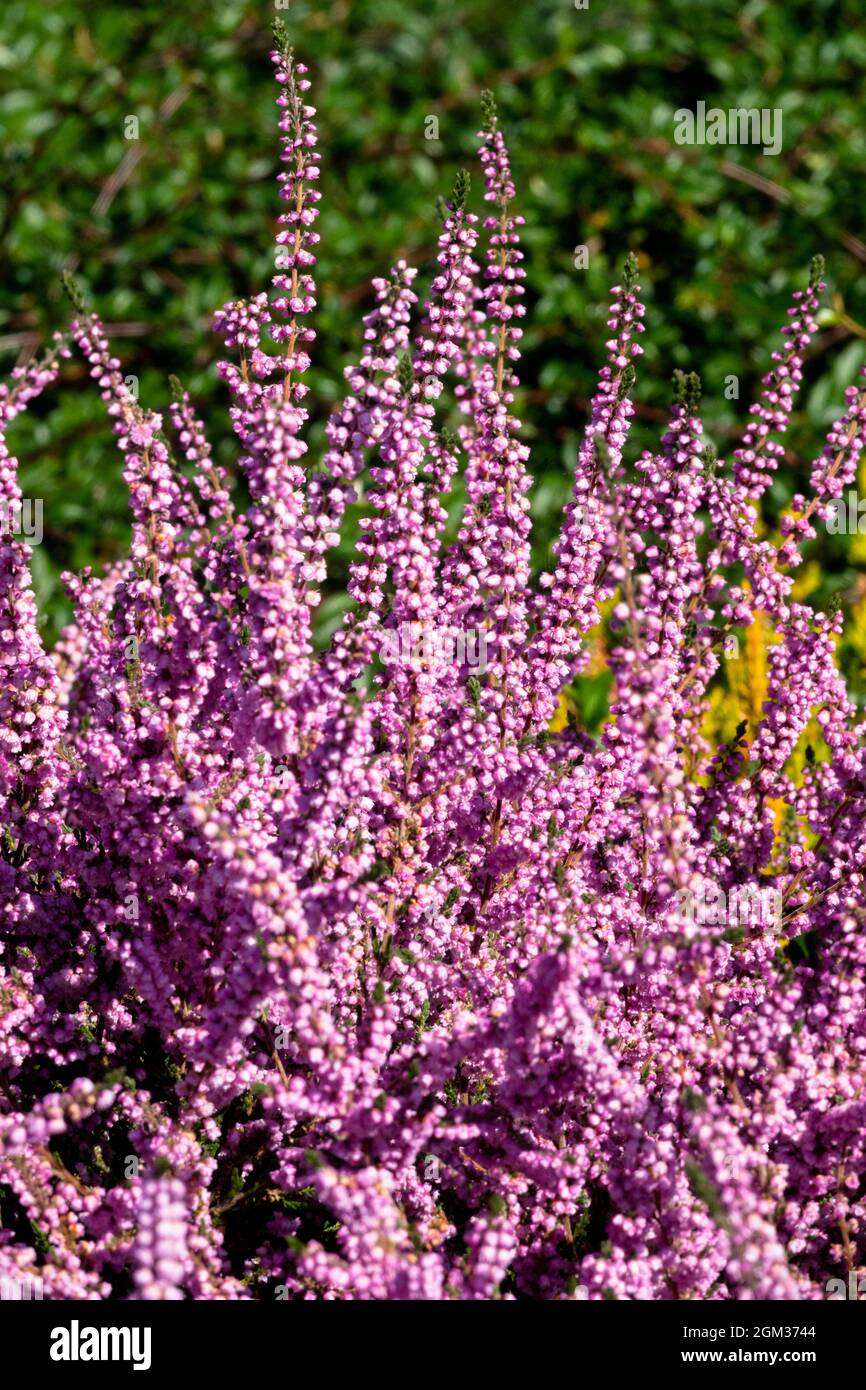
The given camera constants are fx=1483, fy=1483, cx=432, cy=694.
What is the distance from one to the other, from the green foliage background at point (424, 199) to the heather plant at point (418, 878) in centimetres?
348

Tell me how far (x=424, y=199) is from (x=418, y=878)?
16.1 ft

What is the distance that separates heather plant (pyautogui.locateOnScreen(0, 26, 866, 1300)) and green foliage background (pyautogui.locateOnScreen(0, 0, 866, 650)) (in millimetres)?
3479

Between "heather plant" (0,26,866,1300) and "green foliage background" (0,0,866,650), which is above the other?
"green foliage background" (0,0,866,650)

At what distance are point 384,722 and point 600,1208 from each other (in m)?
1.01

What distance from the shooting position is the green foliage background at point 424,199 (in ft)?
22.2

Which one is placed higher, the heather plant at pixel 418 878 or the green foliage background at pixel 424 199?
the green foliage background at pixel 424 199

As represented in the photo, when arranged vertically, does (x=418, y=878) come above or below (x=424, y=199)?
below

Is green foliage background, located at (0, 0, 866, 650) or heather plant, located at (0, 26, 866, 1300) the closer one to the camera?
heather plant, located at (0, 26, 866, 1300)

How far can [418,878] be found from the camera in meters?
2.91

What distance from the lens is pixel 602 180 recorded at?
687 cm

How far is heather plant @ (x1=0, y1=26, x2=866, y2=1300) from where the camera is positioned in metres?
2.44

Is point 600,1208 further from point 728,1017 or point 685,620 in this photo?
point 685,620

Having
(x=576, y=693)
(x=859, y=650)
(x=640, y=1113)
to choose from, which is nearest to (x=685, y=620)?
(x=640, y=1113)

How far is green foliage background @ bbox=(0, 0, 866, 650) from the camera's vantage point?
22.2ft
